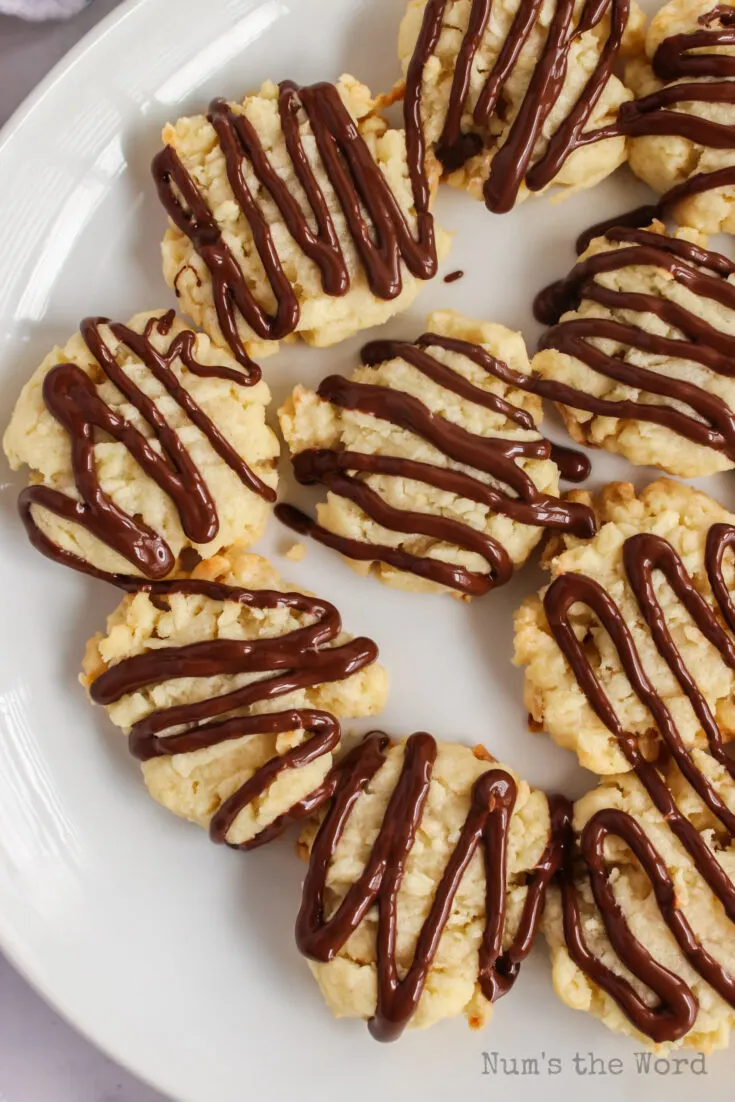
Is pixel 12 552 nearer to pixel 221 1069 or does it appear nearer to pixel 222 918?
pixel 222 918

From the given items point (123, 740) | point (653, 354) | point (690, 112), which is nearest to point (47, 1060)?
point (123, 740)

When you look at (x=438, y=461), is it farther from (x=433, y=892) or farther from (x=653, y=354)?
(x=433, y=892)

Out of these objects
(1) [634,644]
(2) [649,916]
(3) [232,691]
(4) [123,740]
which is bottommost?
(2) [649,916]

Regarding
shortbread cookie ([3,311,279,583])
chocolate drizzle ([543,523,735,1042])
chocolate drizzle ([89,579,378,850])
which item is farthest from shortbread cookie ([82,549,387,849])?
chocolate drizzle ([543,523,735,1042])

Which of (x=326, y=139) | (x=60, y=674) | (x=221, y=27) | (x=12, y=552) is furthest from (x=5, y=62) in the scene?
(x=60, y=674)

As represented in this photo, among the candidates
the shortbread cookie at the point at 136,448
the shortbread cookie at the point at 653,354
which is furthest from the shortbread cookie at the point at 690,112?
the shortbread cookie at the point at 136,448

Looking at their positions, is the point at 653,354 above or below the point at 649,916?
above

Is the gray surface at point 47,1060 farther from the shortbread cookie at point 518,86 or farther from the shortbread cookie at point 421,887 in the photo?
the shortbread cookie at point 518,86
